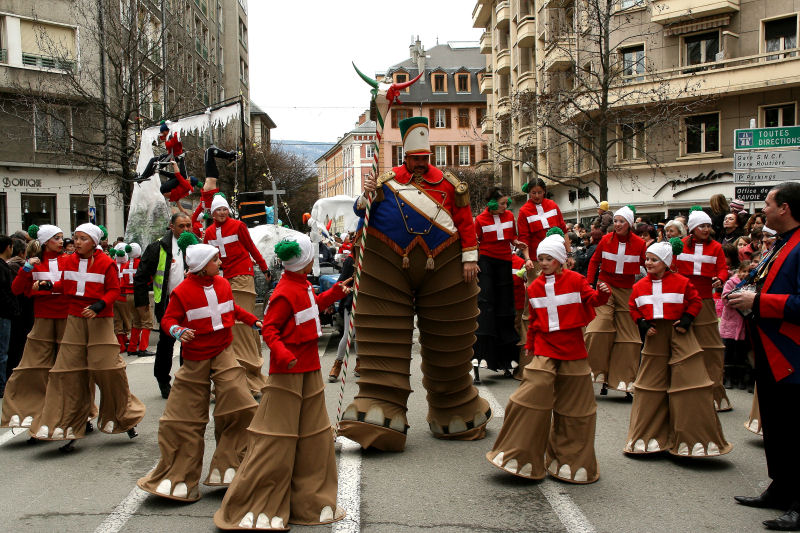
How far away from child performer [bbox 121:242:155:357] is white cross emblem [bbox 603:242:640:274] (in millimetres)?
7327

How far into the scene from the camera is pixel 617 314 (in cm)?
869

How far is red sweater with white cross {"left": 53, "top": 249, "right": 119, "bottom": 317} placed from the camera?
677cm

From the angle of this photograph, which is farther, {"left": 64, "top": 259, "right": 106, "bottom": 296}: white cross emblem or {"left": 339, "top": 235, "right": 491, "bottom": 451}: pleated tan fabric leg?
{"left": 64, "top": 259, "right": 106, "bottom": 296}: white cross emblem

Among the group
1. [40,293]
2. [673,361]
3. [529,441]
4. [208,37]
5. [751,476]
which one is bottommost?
[751,476]

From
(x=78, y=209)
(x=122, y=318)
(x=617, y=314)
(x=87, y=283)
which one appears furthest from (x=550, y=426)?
(x=78, y=209)

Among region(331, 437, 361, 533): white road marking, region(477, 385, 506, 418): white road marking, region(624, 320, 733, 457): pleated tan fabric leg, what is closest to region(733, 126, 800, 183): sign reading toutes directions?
region(477, 385, 506, 418): white road marking

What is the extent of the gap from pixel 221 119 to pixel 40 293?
10552 millimetres

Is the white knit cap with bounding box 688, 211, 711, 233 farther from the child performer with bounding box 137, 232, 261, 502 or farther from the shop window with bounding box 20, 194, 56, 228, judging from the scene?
the shop window with bounding box 20, 194, 56, 228

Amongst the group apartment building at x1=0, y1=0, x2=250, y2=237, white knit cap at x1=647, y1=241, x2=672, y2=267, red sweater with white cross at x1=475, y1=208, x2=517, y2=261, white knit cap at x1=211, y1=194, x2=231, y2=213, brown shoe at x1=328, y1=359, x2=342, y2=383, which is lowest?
brown shoe at x1=328, y1=359, x2=342, y2=383

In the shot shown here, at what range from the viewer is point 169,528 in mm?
4672

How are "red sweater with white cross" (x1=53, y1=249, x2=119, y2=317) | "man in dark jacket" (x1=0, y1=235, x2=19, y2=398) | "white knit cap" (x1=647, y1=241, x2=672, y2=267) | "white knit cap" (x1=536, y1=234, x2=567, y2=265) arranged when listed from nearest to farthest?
"white knit cap" (x1=536, y1=234, x2=567, y2=265) → "white knit cap" (x1=647, y1=241, x2=672, y2=267) → "red sweater with white cross" (x1=53, y1=249, x2=119, y2=317) → "man in dark jacket" (x1=0, y1=235, x2=19, y2=398)

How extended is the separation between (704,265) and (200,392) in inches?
205

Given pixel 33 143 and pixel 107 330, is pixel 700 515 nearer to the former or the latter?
pixel 107 330

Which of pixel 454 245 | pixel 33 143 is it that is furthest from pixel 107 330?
pixel 33 143
